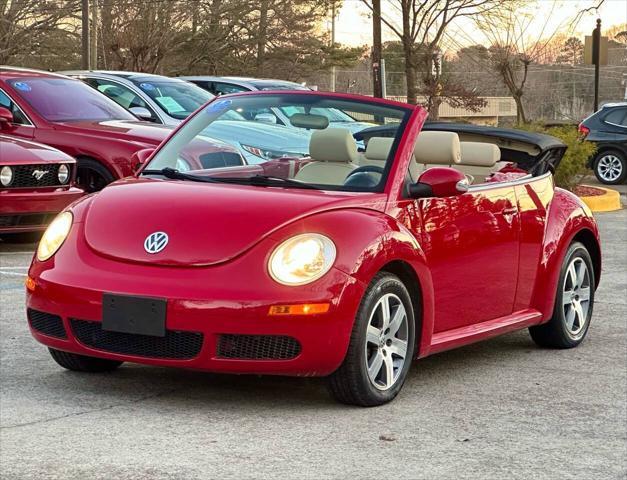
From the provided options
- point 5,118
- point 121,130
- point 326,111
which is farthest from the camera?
point 121,130

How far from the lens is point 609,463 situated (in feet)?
16.6

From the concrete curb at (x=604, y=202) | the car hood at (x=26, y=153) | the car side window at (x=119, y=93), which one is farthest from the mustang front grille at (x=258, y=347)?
the concrete curb at (x=604, y=202)

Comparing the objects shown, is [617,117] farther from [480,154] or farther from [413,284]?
[413,284]

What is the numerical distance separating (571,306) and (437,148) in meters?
1.40

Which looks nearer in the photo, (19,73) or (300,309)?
(300,309)

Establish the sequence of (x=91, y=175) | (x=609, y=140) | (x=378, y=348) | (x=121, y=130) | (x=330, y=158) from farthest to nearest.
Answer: (x=609, y=140) < (x=121, y=130) < (x=91, y=175) < (x=330, y=158) < (x=378, y=348)

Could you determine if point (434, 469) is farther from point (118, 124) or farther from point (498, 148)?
point (118, 124)

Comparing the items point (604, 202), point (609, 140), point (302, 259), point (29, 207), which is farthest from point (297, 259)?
point (609, 140)

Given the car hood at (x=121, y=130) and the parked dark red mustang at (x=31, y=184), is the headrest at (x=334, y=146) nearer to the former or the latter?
the parked dark red mustang at (x=31, y=184)

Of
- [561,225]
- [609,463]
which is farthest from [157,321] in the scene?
[561,225]

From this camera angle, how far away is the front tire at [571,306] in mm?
7492

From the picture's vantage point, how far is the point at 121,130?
42.0 feet

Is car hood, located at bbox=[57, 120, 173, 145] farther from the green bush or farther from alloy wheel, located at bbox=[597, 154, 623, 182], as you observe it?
alloy wheel, located at bbox=[597, 154, 623, 182]

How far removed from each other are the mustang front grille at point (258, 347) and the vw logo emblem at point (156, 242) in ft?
1.57
